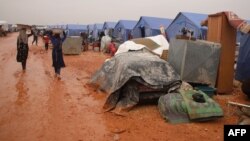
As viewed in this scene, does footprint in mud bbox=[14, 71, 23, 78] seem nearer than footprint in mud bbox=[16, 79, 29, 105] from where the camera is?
No

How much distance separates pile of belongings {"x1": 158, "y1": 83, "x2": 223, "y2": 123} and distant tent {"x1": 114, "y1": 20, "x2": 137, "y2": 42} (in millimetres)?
17837

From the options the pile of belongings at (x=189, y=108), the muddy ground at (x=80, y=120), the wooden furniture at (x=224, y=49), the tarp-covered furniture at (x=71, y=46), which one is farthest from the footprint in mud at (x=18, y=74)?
the tarp-covered furniture at (x=71, y=46)

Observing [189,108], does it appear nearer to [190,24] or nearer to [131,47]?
[131,47]

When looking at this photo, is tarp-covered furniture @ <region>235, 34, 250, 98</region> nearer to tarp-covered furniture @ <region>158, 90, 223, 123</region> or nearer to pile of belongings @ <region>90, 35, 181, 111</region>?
pile of belongings @ <region>90, 35, 181, 111</region>

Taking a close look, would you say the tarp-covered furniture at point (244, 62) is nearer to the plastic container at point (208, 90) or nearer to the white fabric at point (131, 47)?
the plastic container at point (208, 90)

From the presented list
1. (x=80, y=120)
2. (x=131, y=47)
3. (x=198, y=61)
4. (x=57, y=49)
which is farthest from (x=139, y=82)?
(x=57, y=49)

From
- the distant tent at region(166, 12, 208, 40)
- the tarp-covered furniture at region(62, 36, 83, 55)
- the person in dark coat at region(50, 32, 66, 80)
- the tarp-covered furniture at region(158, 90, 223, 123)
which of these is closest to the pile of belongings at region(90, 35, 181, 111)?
the tarp-covered furniture at region(158, 90, 223, 123)

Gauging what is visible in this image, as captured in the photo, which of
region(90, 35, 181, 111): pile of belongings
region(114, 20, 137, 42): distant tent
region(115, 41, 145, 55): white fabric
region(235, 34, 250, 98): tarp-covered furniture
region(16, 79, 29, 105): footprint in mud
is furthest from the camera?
region(114, 20, 137, 42): distant tent

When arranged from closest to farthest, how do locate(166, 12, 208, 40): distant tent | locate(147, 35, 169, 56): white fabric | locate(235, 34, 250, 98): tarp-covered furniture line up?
locate(235, 34, 250, 98): tarp-covered furniture
locate(147, 35, 169, 56): white fabric
locate(166, 12, 208, 40): distant tent

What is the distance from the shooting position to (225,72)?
27.7 ft

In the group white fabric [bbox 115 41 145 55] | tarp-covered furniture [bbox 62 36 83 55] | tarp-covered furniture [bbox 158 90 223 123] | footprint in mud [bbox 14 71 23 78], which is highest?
white fabric [bbox 115 41 145 55]

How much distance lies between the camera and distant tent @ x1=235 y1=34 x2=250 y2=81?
32.1 ft

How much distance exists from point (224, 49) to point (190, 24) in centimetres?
762

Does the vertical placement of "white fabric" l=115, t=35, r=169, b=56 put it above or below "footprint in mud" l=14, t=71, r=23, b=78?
above
